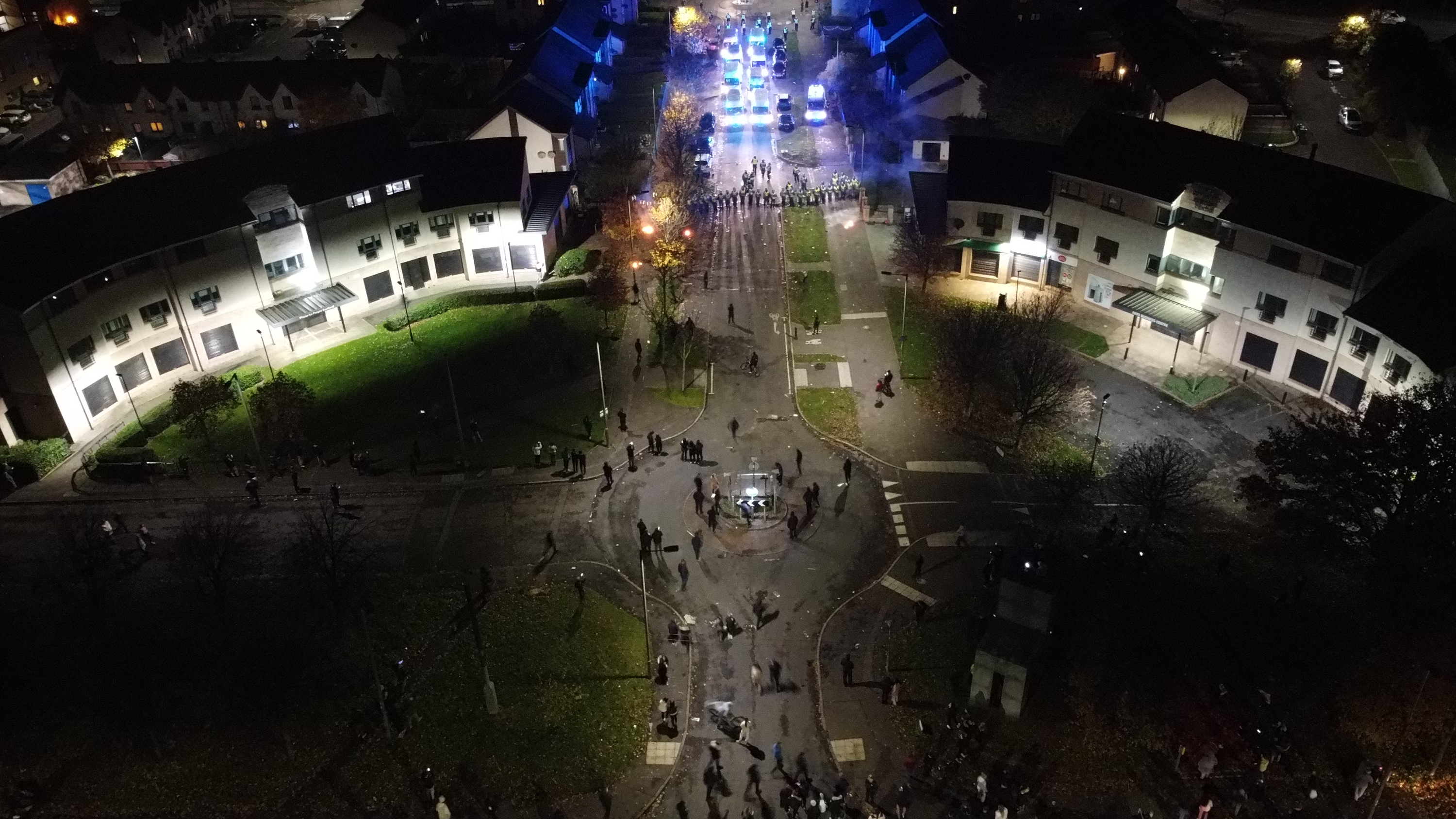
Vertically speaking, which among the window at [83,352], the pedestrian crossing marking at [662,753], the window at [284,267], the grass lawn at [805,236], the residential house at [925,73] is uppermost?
the residential house at [925,73]

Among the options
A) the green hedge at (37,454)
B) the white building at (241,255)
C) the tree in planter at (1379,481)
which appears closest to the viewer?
the tree in planter at (1379,481)

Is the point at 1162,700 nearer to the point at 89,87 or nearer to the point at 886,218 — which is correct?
the point at 886,218

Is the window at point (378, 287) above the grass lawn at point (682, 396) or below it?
above

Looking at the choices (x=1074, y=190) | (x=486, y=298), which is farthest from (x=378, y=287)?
(x=1074, y=190)

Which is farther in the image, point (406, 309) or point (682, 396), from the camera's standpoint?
point (406, 309)

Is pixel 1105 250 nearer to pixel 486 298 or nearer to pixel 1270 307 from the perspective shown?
pixel 1270 307

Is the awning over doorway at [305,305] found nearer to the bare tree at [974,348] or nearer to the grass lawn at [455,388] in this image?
the grass lawn at [455,388]

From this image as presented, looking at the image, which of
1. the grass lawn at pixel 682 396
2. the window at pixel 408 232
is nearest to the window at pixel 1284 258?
the grass lawn at pixel 682 396

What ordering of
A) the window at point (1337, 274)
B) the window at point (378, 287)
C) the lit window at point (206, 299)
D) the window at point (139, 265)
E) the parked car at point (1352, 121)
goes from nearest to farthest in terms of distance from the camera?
the window at point (1337, 274) → the window at point (139, 265) → the lit window at point (206, 299) → the window at point (378, 287) → the parked car at point (1352, 121)

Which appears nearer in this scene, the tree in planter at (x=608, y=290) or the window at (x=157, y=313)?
the window at (x=157, y=313)
